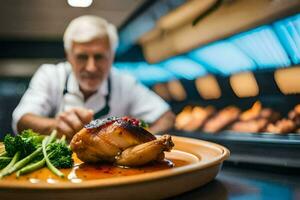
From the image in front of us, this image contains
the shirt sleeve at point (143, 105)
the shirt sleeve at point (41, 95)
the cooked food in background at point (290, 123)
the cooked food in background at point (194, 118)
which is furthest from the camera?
the cooked food in background at point (194, 118)

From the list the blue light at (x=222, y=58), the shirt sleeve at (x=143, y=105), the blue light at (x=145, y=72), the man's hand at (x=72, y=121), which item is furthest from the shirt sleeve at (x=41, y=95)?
the blue light at (x=145, y=72)

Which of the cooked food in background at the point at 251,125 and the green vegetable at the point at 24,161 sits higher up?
the green vegetable at the point at 24,161

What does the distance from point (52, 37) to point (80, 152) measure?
19.4 ft

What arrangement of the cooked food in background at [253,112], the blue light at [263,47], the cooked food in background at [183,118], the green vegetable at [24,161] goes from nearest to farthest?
1. the green vegetable at [24,161]
2. the blue light at [263,47]
3. the cooked food in background at [253,112]
4. the cooked food in background at [183,118]

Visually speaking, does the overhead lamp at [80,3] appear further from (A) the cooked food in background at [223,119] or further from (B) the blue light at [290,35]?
(B) the blue light at [290,35]

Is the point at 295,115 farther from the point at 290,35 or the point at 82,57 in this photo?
the point at 82,57

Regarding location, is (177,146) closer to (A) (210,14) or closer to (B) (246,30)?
(B) (246,30)

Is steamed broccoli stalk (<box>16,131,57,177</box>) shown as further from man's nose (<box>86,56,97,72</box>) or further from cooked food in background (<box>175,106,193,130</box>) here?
cooked food in background (<box>175,106,193,130</box>)

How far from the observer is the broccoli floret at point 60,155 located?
1006 millimetres

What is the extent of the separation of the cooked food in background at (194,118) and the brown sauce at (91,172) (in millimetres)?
3827

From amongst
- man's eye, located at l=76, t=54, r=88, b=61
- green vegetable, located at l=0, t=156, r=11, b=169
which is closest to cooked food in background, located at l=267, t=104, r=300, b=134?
man's eye, located at l=76, t=54, r=88, b=61

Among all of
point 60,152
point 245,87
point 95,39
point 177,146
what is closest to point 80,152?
point 60,152

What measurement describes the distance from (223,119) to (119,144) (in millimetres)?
3513

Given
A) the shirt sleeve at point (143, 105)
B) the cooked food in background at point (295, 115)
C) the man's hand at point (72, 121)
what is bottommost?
the cooked food in background at point (295, 115)
